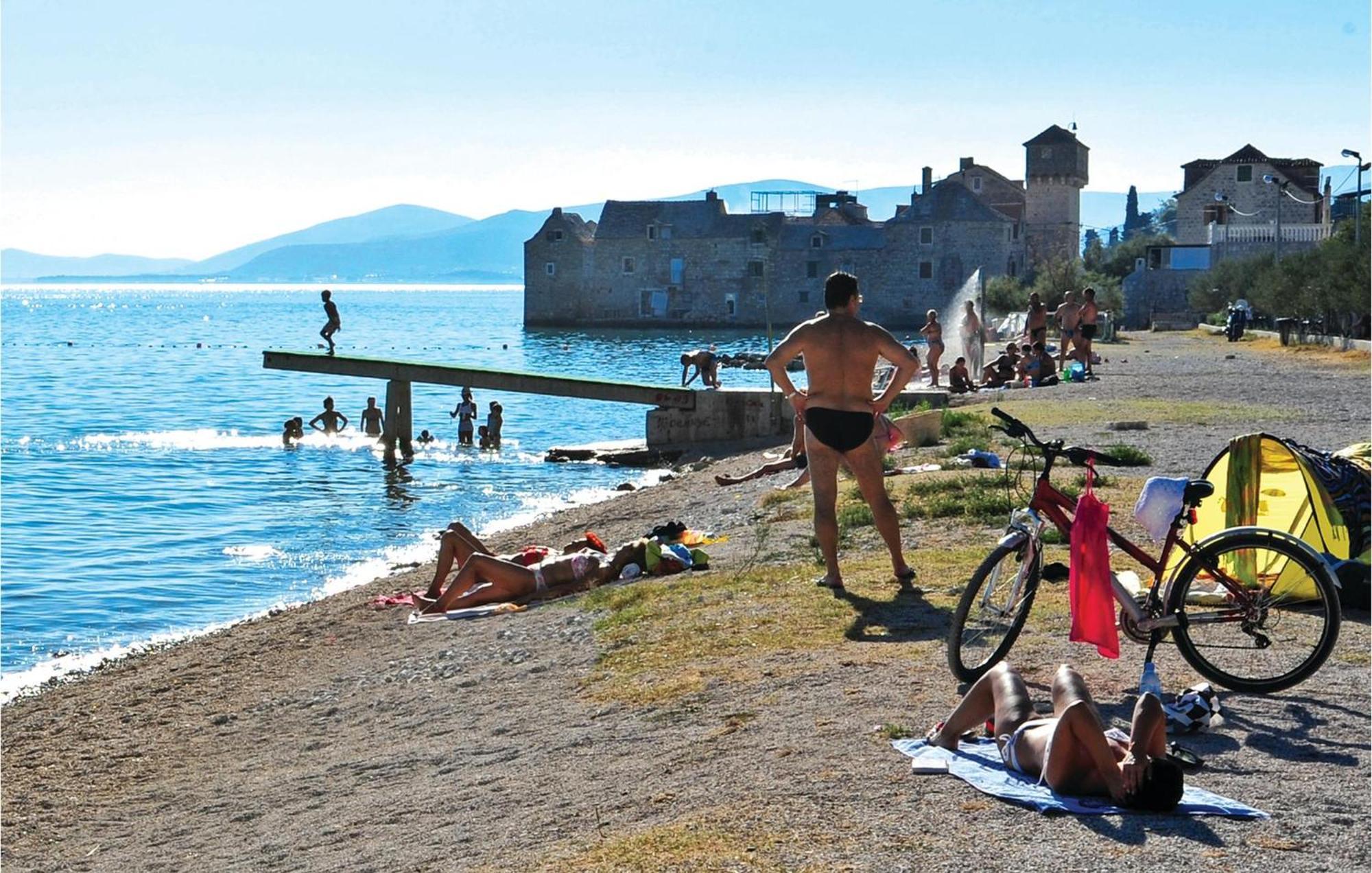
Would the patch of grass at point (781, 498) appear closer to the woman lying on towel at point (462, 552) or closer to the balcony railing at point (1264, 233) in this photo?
the woman lying on towel at point (462, 552)

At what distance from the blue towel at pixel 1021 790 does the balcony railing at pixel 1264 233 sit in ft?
193

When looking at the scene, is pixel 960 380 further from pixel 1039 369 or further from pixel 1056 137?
pixel 1056 137

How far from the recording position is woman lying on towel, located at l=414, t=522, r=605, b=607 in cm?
1267

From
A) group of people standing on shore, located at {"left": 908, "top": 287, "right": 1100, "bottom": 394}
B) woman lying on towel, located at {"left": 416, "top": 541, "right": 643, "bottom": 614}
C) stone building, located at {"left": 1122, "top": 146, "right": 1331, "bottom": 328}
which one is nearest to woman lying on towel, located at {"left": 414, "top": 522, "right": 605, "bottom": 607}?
woman lying on towel, located at {"left": 416, "top": 541, "right": 643, "bottom": 614}

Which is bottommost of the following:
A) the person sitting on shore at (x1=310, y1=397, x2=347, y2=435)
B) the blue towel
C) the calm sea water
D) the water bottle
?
the calm sea water

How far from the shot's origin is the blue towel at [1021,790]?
5.13 m

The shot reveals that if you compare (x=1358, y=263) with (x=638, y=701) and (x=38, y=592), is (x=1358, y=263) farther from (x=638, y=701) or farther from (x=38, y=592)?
(x=638, y=701)

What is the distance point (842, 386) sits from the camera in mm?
8852

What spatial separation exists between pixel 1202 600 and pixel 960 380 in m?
21.5

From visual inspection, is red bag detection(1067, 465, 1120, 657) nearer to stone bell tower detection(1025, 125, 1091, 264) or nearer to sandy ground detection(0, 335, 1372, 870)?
sandy ground detection(0, 335, 1372, 870)

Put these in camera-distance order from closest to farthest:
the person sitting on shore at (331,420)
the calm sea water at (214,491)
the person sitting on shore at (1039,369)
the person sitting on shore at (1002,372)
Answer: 1. the calm sea water at (214,491)
2. the person sitting on shore at (1039,369)
3. the person sitting on shore at (1002,372)
4. the person sitting on shore at (331,420)

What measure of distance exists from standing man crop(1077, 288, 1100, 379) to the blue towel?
75.2 feet

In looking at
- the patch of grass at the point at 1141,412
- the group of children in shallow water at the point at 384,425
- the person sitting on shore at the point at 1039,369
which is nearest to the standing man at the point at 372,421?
the group of children in shallow water at the point at 384,425

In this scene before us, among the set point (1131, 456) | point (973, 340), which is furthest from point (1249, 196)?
point (1131, 456)
